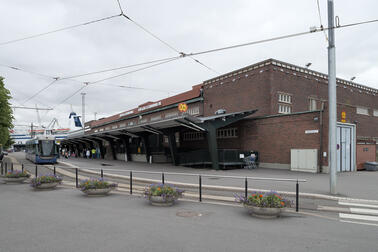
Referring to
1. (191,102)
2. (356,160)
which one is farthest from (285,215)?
(191,102)

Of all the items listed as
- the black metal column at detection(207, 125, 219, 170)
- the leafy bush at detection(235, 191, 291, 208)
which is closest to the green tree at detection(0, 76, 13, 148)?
the black metal column at detection(207, 125, 219, 170)

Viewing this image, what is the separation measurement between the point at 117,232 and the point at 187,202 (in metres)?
3.85

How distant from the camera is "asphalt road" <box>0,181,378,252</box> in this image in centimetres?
534

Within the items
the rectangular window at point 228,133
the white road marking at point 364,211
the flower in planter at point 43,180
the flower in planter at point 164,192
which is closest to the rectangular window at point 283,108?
the rectangular window at point 228,133

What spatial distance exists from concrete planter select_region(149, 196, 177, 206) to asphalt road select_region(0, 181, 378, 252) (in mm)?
234

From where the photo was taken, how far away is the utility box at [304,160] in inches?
772

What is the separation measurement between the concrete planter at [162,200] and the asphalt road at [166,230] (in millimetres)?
234

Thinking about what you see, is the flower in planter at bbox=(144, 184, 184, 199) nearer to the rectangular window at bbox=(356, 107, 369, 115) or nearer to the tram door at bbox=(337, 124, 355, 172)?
the tram door at bbox=(337, 124, 355, 172)

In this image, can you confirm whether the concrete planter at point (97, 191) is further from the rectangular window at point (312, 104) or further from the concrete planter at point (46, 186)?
the rectangular window at point (312, 104)

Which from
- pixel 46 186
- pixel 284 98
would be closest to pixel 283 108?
pixel 284 98

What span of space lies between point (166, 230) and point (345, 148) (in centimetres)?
1890

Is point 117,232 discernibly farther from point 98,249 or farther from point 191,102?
point 191,102

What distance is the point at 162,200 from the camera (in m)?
8.95

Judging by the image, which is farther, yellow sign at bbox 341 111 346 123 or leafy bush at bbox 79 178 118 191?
yellow sign at bbox 341 111 346 123
